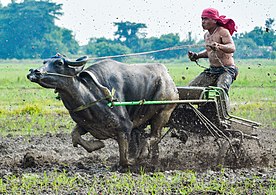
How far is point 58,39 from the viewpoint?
54312 mm

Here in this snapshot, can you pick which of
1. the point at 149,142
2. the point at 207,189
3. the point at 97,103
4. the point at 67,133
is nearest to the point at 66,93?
the point at 97,103

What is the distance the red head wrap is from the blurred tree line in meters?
36.8

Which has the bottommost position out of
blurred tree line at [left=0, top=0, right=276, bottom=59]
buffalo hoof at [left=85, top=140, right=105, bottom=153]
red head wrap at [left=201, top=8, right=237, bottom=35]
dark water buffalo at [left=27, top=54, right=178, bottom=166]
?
blurred tree line at [left=0, top=0, right=276, bottom=59]

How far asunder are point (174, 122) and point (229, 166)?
89cm

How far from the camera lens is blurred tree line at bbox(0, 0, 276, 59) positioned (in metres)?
48.3

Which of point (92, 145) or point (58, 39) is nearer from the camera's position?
point (92, 145)

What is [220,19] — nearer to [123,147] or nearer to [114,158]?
[123,147]

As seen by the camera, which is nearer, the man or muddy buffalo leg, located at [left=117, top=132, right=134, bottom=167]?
muddy buffalo leg, located at [left=117, top=132, right=134, bottom=167]

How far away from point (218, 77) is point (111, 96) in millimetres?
1877

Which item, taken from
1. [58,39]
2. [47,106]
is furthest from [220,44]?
[58,39]

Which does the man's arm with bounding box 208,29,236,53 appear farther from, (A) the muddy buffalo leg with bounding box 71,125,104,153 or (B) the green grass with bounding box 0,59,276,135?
(A) the muddy buffalo leg with bounding box 71,125,104,153

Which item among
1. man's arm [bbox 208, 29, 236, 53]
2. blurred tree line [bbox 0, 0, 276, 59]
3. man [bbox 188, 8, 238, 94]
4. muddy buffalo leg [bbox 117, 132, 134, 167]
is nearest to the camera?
muddy buffalo leg [bbox 117, 132, 134, 167]

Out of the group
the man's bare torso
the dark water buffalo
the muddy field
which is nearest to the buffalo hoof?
the dark water buffalo

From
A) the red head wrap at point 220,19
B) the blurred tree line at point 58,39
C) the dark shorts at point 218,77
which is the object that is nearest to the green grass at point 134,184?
the dark shorts at point 218,77
